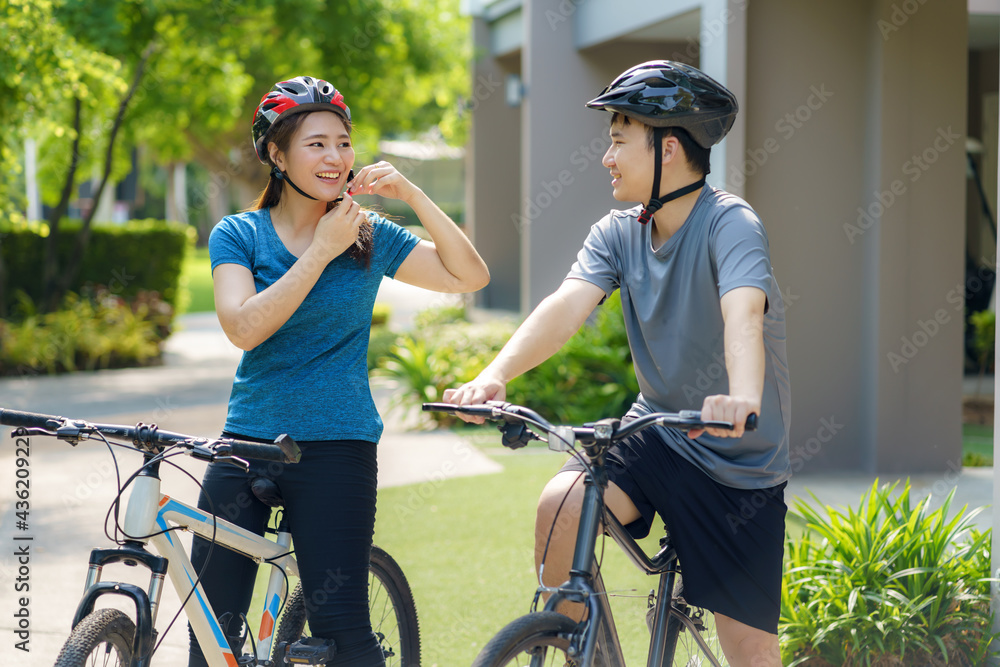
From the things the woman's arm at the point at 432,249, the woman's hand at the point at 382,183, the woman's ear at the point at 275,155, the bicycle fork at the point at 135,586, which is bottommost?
the bicycle fork at the point at 135,586

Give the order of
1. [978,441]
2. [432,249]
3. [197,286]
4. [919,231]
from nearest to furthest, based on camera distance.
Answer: [432,249] < [919,231] < [978,441] < [197,286]

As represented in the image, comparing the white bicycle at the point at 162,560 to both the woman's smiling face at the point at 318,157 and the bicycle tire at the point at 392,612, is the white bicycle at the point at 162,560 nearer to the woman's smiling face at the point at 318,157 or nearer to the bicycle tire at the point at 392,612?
the bicycle tire at the point at 392,612

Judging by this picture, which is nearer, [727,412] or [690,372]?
[727,412]

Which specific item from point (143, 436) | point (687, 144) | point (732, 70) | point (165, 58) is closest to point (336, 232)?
point (143, 436)

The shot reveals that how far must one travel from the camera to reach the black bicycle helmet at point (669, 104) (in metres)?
2.44

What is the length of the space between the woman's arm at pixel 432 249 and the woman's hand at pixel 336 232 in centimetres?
14

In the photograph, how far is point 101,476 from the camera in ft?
23.0

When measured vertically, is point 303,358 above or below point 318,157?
below

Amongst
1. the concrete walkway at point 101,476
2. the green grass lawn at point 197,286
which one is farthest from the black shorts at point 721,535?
the green grass lawn at point 197,286

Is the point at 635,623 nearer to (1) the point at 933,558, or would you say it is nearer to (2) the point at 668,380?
(1) the point at 933,558

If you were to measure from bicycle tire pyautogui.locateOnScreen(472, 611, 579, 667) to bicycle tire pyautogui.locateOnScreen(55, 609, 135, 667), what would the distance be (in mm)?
750

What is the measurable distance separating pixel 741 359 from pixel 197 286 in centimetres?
3397

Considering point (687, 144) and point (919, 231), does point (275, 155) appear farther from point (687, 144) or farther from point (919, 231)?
point (919, 231)

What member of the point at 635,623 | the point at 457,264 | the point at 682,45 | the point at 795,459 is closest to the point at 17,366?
the point at 682,45
